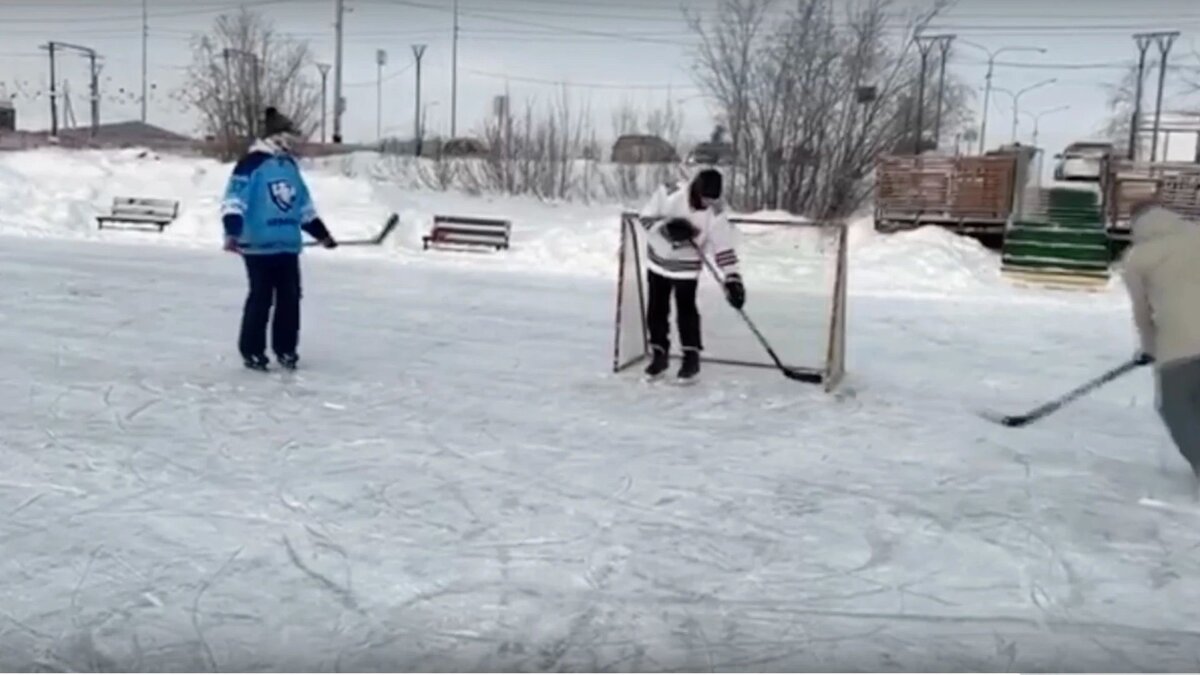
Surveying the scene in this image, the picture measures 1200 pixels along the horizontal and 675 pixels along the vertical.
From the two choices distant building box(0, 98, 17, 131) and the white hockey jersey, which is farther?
the white hockey jersey

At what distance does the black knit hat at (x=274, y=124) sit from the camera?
616cm

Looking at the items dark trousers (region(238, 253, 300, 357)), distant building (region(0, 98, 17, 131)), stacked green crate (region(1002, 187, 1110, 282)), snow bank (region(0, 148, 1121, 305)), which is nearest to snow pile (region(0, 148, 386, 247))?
snow bank (region(0, 148, 1121, 305))

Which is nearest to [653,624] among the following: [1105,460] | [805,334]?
[1105,460]

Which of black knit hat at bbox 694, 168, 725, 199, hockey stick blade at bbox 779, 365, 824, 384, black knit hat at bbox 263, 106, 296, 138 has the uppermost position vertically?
black knit hat at bbox 263, 106, 296, 138

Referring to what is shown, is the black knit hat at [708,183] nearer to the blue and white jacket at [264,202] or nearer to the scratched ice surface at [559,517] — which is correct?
A: the scratched ice surface at [559,517]

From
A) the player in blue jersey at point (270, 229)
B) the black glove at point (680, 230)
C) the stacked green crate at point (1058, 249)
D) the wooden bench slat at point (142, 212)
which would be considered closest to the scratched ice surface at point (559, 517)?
the player in blue jersey at point (270, 229)

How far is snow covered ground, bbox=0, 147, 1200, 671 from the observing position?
3.00 m

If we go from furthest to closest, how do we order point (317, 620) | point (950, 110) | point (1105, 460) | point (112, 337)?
1. point (950, 110)
2. point (112, 337)
3. point (1105, 460)
4. point (317, 620)

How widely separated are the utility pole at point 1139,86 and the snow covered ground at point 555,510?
1583 mm

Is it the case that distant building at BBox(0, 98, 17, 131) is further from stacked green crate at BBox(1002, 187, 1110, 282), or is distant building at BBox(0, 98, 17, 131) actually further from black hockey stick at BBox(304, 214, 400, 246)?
stacked green crate at BBox(1002, 187, 1110, 282)

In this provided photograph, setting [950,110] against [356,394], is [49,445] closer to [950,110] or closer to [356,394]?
[356,394]

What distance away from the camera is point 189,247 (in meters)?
15.3

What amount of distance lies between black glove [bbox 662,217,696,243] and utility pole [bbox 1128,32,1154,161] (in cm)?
238

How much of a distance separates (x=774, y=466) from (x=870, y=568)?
4.07ft
